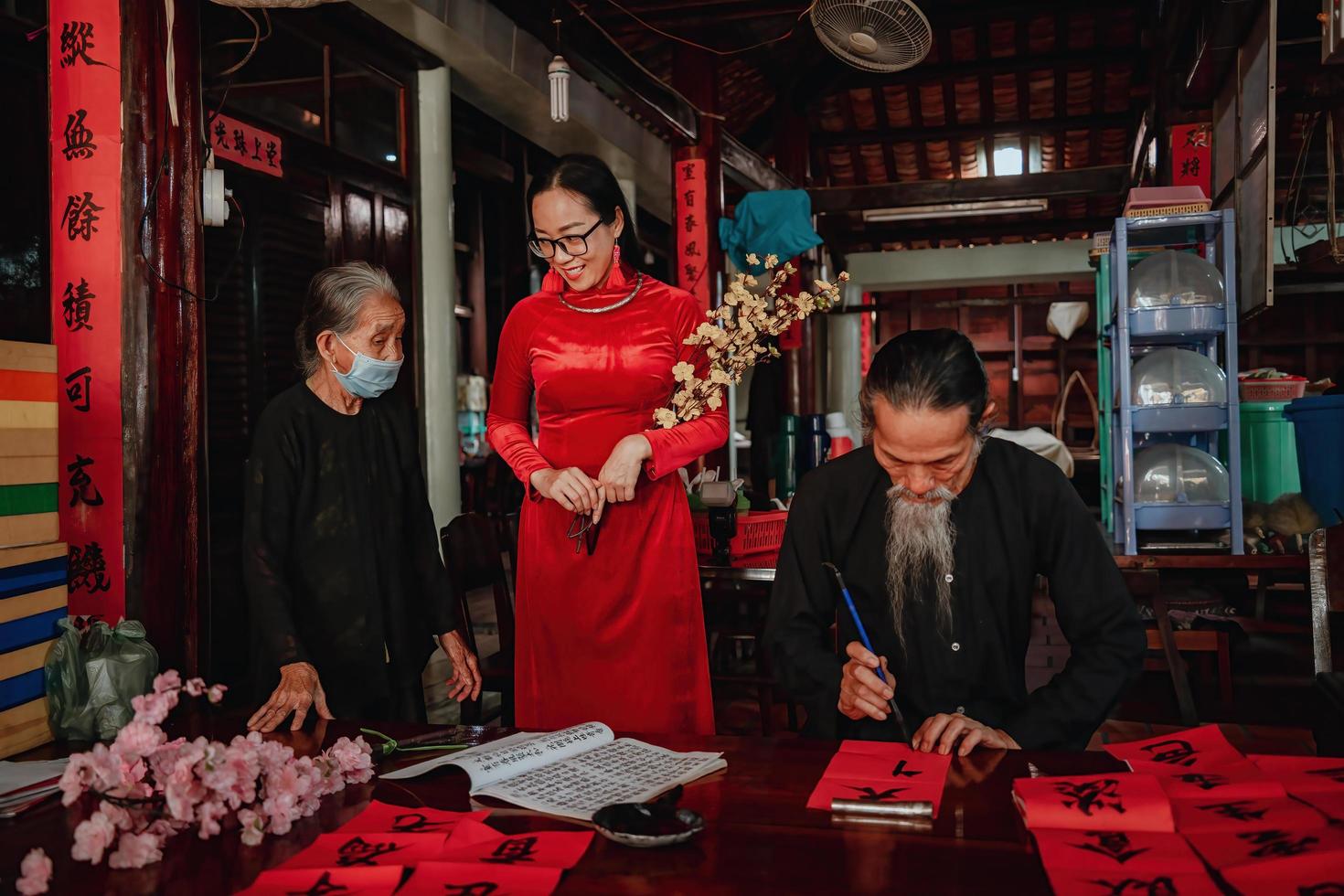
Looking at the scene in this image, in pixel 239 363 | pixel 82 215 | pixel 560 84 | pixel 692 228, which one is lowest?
pixel 239 363

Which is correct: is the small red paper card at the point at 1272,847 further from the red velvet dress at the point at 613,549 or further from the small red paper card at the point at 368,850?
the red velvet dress at the point at 613,549

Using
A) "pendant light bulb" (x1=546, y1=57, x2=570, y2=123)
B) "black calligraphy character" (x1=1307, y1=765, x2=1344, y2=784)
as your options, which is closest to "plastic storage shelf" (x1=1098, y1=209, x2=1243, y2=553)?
"pendant light bulb" (x1=546, y1=57, x2=570, y2=123)

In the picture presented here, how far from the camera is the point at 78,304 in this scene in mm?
2406

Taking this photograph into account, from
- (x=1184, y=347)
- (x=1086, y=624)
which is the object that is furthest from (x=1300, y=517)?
(x=1086, y=624)

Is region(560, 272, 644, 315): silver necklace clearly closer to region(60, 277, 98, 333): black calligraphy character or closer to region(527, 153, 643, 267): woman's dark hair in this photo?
region(527, 153, 643, 267): woman's dark hair

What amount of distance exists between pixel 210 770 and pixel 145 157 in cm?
169

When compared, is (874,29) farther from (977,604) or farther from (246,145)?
(977,604)

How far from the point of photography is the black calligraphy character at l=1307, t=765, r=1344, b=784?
55.4 inches

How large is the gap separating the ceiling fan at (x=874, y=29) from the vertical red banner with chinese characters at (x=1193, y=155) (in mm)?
1945

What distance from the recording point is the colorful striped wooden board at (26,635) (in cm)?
184

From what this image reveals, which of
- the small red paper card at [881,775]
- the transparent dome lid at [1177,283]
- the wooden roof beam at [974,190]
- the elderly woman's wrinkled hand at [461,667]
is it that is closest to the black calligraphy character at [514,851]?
the small red paper card at [881,775]

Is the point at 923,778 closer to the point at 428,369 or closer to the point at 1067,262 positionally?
the point at 428,369

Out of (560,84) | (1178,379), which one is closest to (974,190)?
(1178,379)

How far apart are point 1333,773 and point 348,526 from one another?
1.86 metres
